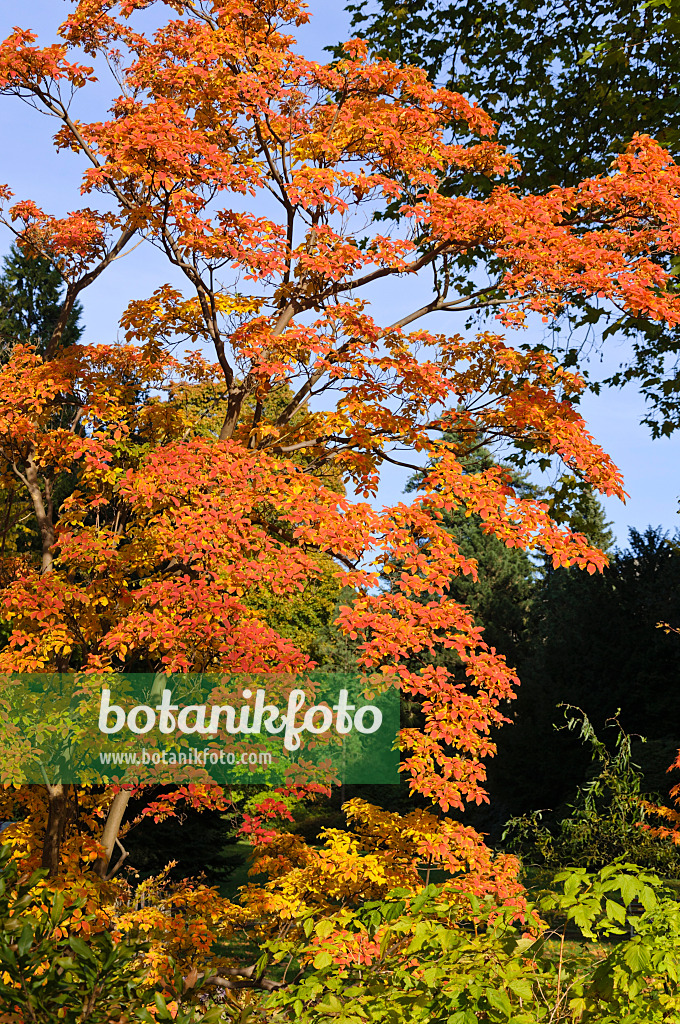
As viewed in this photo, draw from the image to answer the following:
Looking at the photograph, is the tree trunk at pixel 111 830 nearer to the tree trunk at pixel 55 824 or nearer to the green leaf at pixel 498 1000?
the tree trunk at pixel 55 824

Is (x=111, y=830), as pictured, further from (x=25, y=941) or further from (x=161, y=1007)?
(x=161, y=1007)

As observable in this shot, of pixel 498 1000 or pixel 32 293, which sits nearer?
pixel 498 1000

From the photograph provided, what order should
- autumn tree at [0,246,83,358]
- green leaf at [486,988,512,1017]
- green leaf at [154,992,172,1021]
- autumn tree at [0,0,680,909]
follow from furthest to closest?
autumn tree at [0,246,83,358], autumn tree at [0,0,680,909], green leaf at [154,992,172,1021], green leaf at [486,988,512,1017]

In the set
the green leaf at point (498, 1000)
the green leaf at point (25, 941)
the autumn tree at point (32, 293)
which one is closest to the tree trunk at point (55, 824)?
the green leaf at point (25, 941)

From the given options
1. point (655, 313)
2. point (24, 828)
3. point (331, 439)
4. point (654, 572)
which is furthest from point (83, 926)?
point (654, 572)

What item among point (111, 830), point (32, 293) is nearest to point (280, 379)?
point (111, 830)

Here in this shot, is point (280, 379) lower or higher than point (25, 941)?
higher

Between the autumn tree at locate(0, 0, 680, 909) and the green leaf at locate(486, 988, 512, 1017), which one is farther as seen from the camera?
the autumn tree at locate(0, 0, 680, 909)

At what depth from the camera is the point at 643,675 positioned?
18.2 m

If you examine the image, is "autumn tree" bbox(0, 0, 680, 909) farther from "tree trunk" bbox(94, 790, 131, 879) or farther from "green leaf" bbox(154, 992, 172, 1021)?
"green leaf" bbox(154, 992, 172, 1021)

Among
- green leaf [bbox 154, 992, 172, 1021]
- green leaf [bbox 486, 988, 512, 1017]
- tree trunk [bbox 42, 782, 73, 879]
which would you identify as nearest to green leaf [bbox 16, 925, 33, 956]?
green leaf [bbox 154, 992, 172, 1021]

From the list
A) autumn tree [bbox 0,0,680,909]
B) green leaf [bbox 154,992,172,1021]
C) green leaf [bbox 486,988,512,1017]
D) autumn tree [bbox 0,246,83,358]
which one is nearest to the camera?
green leaf [bbox 486,988,512,1017]

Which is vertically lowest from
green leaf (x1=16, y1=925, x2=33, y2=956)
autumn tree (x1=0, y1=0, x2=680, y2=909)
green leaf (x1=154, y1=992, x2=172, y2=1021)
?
green leaf (x1=154, y1=992, x2=172, y2=1021)

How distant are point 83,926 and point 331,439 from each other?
14.5ft
